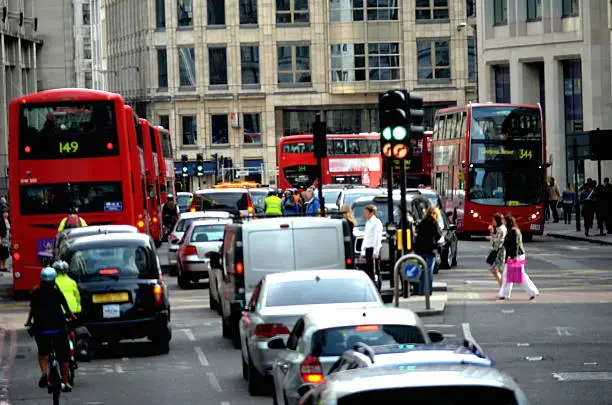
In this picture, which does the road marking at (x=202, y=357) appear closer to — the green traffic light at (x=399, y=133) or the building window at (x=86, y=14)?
the green traffic light at (x=399, y=133)

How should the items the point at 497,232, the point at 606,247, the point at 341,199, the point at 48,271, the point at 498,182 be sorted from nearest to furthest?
the point at 48,271 < the point at 497,232 < the point at 341,199 < the point at 606,247 < the point at 498,182

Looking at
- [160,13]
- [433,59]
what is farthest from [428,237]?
[160,13]

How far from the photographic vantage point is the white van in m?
22.2

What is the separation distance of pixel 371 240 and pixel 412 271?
522 centimetres

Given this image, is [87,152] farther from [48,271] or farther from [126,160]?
[48,271]

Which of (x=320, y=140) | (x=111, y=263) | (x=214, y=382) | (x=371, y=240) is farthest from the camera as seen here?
(x=320, y=140)

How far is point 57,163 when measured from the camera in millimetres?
34375

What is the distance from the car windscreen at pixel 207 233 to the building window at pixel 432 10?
74.5m

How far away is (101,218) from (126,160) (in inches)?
60.0

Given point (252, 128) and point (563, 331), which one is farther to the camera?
point (252, 128)

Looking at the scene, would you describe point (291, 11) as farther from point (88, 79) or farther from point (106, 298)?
point (106, 298)

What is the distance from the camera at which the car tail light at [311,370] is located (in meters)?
13.7

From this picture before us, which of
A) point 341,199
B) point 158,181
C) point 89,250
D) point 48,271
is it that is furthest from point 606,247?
point 48,271

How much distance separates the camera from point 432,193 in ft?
142
